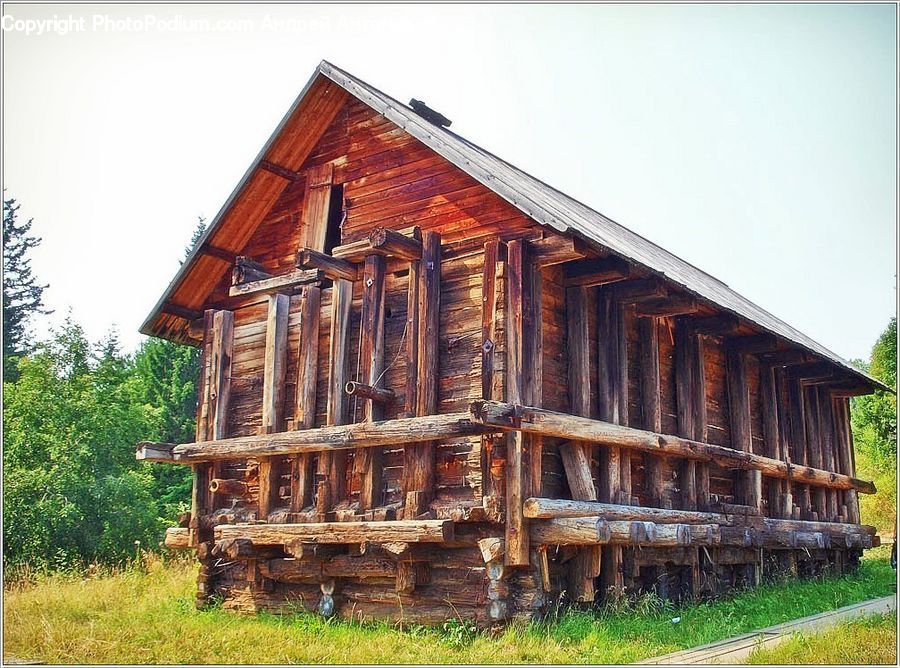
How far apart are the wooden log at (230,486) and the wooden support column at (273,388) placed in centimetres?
68

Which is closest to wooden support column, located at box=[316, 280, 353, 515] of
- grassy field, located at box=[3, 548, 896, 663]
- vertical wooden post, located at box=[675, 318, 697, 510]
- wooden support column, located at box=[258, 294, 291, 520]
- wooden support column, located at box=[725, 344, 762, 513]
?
wooden support column, located at box=[258, 294, 291, 520]

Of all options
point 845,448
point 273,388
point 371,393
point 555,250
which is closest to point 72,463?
point 273,388

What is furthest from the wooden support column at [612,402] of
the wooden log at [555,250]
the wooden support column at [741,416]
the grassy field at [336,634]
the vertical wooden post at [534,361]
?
the wooden support column at [741,416]

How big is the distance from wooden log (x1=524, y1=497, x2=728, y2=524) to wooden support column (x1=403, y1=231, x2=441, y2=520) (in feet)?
4.77

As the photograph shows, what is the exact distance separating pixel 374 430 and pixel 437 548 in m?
1.63

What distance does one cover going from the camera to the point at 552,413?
10930mm

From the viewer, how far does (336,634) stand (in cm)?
1109

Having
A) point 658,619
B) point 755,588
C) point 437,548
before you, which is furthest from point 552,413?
point 755,588

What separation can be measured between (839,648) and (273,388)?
8.08m

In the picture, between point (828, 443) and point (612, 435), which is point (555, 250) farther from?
point (828, 443)

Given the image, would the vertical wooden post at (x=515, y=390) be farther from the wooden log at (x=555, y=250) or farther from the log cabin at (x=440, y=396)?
the wooden log at (x=555, y=250)

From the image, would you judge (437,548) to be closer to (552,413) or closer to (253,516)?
(552,413)

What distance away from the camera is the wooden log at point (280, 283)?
13680 millimetres

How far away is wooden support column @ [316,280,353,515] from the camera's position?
40.9ft
